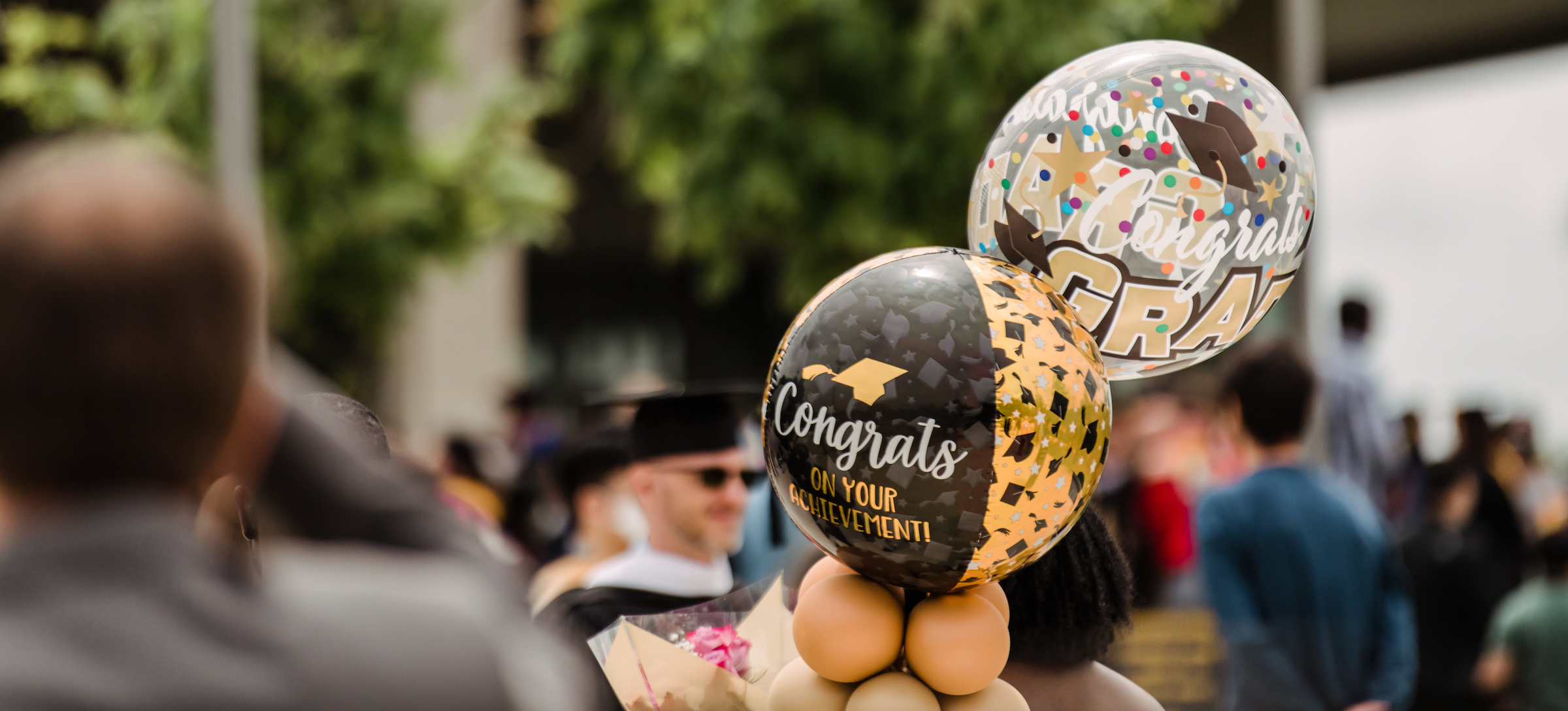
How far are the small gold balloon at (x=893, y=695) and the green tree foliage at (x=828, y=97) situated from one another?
5.72 m

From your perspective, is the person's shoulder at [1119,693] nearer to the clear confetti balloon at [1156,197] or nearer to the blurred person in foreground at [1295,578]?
the clear confetti balloon at [1156,197]

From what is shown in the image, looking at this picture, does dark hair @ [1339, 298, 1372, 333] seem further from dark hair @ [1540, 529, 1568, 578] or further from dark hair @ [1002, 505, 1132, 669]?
dark hair @ [1002, 505, 1132, 669]

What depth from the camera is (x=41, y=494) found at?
1.05m

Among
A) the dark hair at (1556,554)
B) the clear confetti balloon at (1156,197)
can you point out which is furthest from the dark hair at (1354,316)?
the clear confetti balloon at (1156,197)

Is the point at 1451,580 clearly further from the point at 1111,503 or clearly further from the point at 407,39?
the point at 407,39

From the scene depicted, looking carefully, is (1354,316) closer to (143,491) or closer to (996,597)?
(996,597)

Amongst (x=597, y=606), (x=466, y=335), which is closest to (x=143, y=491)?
(x=597, y=606)

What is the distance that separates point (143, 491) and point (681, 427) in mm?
2752

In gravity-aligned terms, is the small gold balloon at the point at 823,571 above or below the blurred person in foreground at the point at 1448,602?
above

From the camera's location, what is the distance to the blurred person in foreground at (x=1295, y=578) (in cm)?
373

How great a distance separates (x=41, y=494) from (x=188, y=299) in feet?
0.59

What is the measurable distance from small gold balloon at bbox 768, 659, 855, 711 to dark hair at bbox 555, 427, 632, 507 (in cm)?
297

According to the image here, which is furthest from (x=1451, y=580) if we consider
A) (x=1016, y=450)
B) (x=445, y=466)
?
(x=1016, y=450)

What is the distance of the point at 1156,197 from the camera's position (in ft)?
7.59
